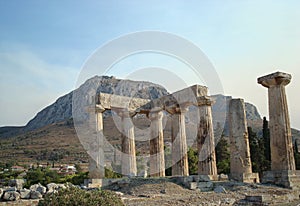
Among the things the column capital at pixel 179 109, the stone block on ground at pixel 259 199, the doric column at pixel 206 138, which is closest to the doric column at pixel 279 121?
the doric column at pixel 206 138

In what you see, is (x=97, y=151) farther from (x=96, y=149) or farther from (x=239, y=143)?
(x=239, y=143)

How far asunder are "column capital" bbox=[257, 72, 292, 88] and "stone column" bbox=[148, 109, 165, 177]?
12141mm

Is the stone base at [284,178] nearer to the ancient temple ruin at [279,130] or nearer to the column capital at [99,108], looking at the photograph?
the ancient temple ruin at [279,130]

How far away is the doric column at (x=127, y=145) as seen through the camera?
3256cm

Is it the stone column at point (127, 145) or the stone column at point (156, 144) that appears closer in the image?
the stone column at point (127, 145)

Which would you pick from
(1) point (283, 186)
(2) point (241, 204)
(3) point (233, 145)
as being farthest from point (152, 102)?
(2) point (241, 204)

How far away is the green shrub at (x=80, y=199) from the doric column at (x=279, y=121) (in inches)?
592

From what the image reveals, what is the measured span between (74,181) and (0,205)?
2621 cm

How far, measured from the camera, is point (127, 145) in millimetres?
32875

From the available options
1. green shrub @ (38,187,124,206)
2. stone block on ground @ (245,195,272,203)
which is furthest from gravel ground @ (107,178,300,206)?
green shrub @ (38,187,124,206)

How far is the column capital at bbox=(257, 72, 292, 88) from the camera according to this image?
75.9ft

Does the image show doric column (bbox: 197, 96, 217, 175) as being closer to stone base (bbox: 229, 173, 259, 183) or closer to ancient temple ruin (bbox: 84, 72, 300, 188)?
ancient temple ruin (bbox: 84, 72, 300, 188)

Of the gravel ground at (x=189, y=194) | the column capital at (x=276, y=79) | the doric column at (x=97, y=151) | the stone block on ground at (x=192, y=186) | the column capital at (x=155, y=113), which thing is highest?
the column capital at (x=276, y=79)

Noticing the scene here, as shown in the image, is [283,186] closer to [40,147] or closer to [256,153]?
[256,153]
